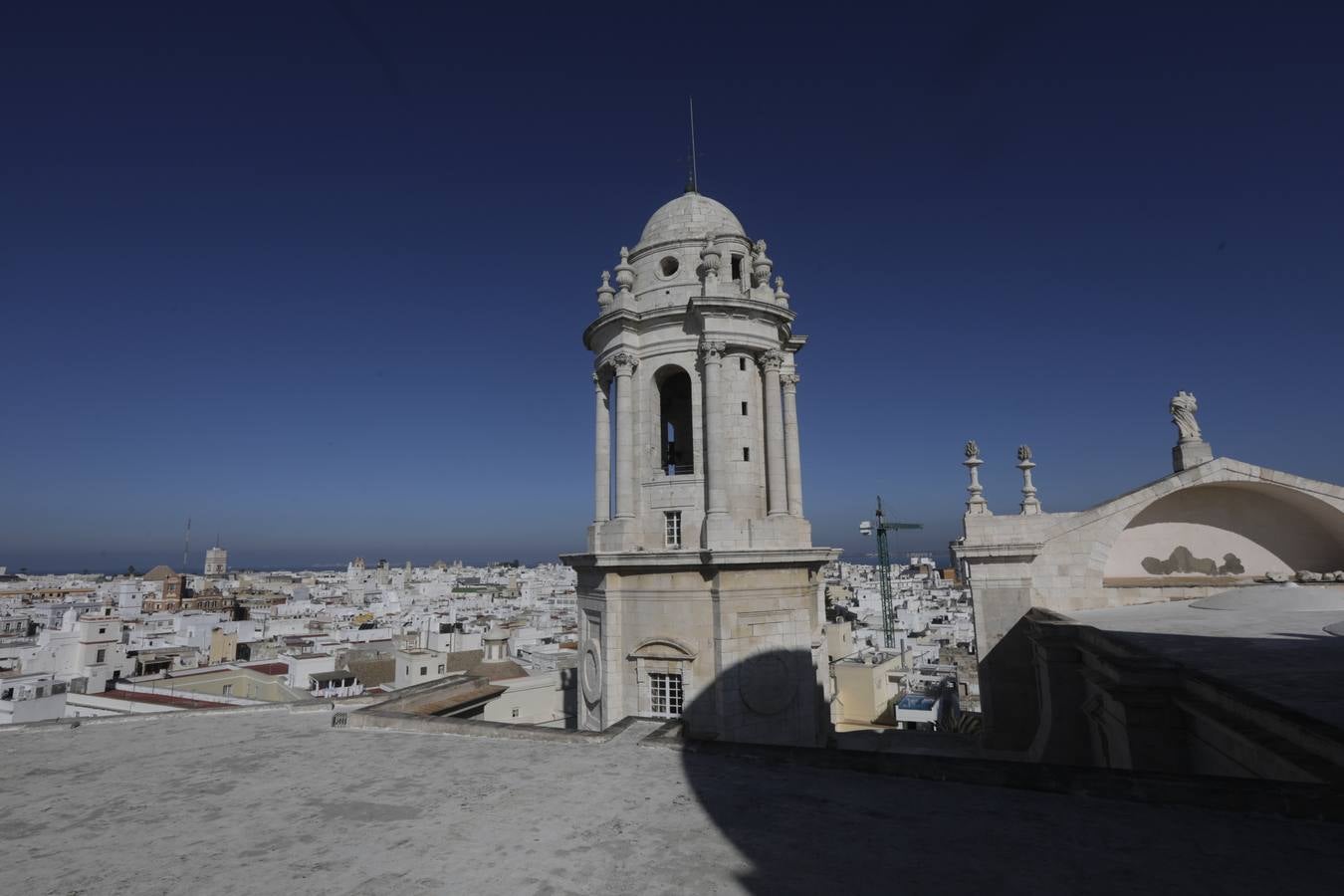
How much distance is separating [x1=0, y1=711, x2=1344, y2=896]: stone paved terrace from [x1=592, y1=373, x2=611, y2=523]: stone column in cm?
885

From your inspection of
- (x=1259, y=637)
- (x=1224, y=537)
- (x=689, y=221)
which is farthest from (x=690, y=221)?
(x=1224, y=537)

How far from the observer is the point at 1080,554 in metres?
16.6

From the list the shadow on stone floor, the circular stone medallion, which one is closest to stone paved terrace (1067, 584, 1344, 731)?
the shadow on stone floor

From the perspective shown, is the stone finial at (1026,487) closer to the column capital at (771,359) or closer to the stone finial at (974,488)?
the stone finial at (974,488)

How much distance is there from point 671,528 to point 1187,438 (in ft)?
43.4

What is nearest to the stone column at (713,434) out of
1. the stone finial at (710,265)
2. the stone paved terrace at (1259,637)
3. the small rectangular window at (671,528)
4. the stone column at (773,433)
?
the small rectangular window at (671,528)

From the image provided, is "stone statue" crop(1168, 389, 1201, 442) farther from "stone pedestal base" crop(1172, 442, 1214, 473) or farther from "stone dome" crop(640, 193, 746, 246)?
"stone dome" crop(640, 193, 746, 246)

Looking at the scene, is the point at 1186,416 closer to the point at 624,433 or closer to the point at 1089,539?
the point at 1089,539

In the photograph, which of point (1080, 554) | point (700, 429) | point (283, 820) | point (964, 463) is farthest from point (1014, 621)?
point (283, 820)

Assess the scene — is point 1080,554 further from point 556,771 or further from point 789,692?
point 556,771

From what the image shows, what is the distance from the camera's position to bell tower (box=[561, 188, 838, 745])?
1502 centimetres

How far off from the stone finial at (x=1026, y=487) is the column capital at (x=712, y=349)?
8566 mm

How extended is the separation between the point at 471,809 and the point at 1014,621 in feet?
46.2

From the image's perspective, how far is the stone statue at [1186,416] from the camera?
1686cm
